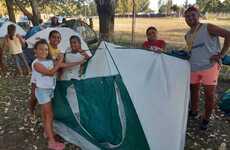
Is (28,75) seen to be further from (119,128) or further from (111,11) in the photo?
(119,128)

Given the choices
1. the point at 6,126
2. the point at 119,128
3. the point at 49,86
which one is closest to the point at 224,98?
the point at 119,128

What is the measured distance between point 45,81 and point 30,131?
1.07 metres

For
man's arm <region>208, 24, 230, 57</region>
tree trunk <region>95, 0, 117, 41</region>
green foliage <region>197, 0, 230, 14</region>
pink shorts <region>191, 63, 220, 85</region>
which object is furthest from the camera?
green foliage <region>197, 0, 230, 14</region>

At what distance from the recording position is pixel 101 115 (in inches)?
195

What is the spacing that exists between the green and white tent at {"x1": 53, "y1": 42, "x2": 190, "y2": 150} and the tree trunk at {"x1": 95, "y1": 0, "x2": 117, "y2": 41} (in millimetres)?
6556

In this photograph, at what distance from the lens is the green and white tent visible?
458 cm

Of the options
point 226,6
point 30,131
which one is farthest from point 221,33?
point 226,6

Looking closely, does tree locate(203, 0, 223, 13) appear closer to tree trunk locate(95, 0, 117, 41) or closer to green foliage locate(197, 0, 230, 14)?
green foliage locate(197, 0, 230, 14)

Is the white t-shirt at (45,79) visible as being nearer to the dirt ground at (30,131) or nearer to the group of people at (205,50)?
the dirt ground at (30,131)

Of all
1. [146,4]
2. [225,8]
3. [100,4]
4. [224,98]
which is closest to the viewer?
[224,98]

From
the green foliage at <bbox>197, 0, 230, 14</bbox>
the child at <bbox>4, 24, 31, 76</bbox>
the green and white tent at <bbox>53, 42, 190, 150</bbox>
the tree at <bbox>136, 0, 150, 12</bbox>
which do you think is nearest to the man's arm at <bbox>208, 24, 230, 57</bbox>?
the green and white tent at <bbox>53, 42, 190, 150</bbox>

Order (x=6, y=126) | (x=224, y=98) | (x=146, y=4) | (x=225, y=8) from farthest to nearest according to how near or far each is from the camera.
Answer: (x=146, y=4)
(x=225, y=8)
(x=224, y=98)
(x=6, y=126)

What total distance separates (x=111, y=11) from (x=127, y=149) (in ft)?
25.3

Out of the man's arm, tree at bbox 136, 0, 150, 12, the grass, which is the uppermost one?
the man's arm
